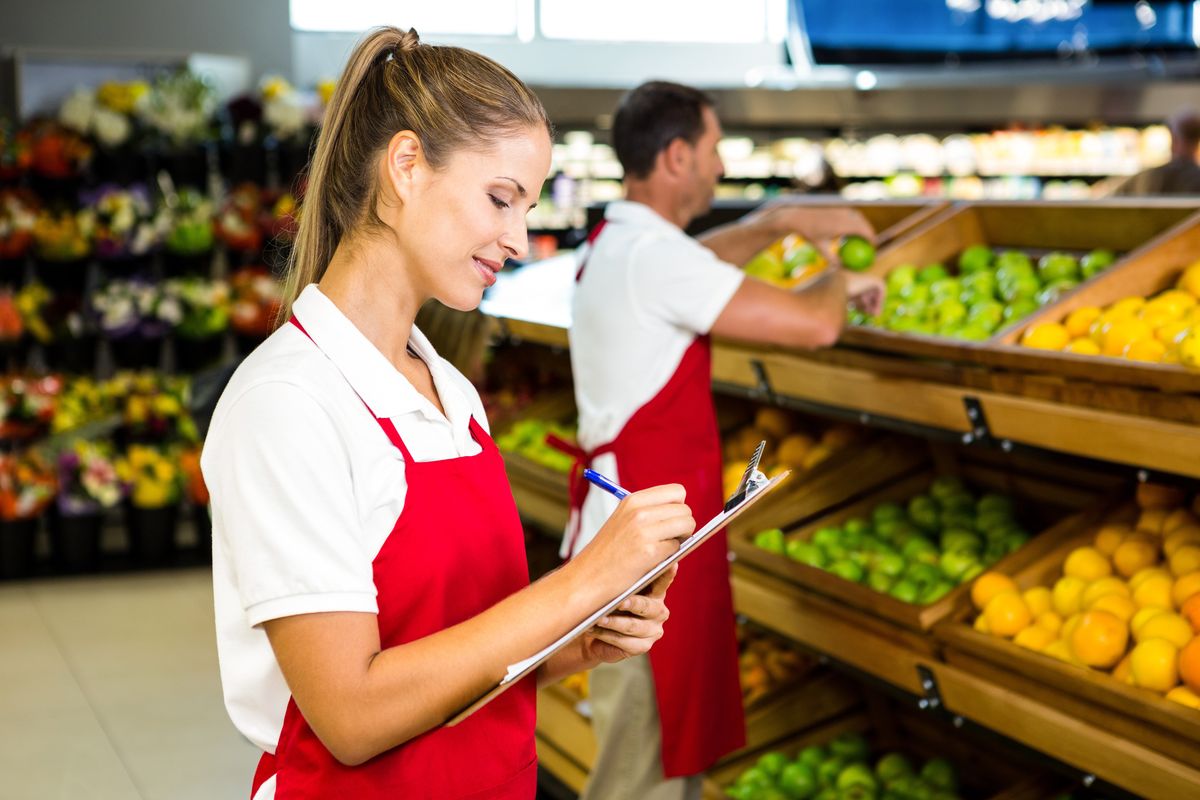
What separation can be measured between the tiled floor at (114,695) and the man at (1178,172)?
4.52 m

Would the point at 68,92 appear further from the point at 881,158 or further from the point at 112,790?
the point at 881,158

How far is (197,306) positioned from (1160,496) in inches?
199

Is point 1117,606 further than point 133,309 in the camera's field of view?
No

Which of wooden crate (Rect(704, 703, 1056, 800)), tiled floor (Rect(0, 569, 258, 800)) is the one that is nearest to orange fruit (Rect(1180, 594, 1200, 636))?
wooden crate (Rect(704, 703, 1056, 800))

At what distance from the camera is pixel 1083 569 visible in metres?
2.58

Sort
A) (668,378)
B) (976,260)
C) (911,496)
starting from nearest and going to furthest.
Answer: (668,378) < (976,260) < (911,496)

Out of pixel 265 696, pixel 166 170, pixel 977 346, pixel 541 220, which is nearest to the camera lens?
pixel 265 696

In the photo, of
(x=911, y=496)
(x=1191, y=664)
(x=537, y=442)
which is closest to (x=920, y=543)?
(x=911, y=496)

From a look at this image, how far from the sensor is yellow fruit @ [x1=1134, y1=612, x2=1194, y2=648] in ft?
7.31

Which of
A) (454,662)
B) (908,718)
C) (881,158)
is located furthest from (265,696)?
(881,158)

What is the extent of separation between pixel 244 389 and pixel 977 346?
1.69 metres

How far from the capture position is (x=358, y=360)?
1329mm

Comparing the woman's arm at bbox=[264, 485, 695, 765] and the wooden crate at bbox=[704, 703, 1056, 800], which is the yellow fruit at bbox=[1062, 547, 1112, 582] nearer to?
the wooden crate at bbox=[704, 703, 1056, 800]

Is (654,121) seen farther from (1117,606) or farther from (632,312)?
(1117,606)
